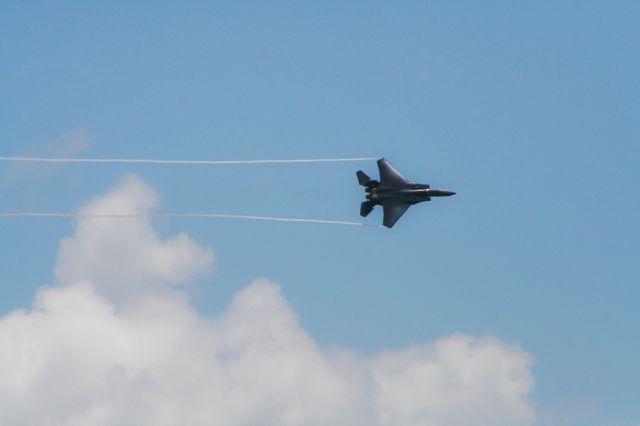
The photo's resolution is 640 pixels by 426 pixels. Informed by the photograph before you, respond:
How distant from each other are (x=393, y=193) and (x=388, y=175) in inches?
93.7

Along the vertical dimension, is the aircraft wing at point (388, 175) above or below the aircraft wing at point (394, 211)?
above

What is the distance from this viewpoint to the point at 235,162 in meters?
108

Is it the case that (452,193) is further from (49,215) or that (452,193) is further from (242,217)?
(49,215)

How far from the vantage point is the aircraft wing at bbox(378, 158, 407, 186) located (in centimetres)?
13550

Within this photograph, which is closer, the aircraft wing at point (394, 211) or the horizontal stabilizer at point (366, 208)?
the aircraft wing at point (394, 211)

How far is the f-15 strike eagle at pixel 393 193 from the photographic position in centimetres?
13475

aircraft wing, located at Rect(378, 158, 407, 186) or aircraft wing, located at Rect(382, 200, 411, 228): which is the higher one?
aircraft wing, located at Rect(378, 158, 407, 186)

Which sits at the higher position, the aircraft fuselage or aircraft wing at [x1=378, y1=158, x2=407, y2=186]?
aircraft wing at [x1=378, y1=158, x2=407, y2=186]

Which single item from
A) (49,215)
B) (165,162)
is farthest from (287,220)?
(49,215)

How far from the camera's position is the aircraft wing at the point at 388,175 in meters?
136

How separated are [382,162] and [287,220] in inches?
1001

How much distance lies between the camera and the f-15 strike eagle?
442 ft

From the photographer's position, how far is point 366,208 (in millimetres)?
137500

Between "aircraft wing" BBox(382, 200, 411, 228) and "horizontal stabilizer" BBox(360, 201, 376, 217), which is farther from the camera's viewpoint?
"horizontal stabilizer" BBox(360, 201, 376, 217)
